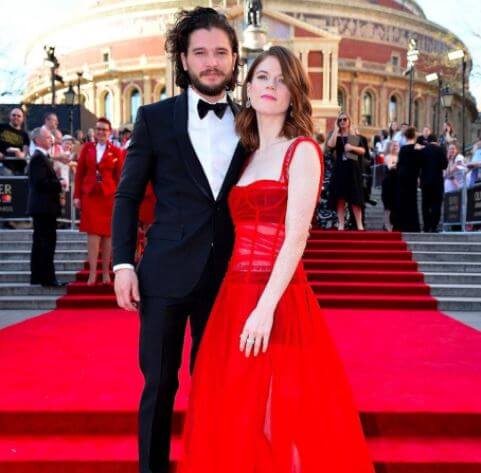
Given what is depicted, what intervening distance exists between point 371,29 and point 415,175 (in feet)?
181

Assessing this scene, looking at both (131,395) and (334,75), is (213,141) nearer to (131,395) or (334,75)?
(131,395)

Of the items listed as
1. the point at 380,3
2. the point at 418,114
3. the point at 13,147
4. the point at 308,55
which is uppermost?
the point at 380,3

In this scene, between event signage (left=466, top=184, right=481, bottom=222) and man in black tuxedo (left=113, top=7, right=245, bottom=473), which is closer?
man in black tuxedo (left=113, top=7, right=245, bottom=473)

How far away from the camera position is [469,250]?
9383 mm

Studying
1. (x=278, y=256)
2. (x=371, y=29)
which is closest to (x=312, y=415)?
(x=278, y=256)

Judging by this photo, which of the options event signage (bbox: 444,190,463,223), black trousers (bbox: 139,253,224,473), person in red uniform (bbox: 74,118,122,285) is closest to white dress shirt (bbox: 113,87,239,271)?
black trousers (bbox: 139,253,224,473)

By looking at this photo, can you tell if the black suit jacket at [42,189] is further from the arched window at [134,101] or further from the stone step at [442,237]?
the arched window at [134,101]

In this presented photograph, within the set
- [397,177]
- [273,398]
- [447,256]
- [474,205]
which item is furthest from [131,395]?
[474,205]

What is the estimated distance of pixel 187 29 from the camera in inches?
98.1

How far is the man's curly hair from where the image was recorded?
247 cm

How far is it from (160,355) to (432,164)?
885 cm

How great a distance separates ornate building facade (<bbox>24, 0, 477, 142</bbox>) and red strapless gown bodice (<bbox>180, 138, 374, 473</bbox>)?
161 feet

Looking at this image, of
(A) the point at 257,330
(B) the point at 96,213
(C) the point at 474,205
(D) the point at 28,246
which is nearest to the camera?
(A) the point at 257,330

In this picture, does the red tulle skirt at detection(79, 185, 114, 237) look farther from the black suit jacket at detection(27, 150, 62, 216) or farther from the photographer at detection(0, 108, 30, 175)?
the photographer at detection(0, 108, 30, 175)
